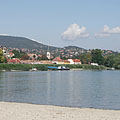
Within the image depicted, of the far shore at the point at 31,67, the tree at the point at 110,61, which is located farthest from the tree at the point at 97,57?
the far shore at the point at 31,67

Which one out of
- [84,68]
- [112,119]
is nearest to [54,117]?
[112,119]

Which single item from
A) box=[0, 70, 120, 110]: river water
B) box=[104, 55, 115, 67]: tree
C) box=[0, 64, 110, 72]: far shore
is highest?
box=[104, 55, 115, 67]: tree

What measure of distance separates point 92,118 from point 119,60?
171 m

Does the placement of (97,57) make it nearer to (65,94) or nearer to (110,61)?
(110,61)

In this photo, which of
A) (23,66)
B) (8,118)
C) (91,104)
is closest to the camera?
(8,118)

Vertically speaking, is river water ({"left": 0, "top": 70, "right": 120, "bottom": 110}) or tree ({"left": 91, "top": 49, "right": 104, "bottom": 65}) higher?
tree ({"left": 91, "top": 49, "right": 104, "bottom": 65})

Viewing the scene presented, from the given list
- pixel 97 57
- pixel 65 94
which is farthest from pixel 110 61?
pixel 65 94

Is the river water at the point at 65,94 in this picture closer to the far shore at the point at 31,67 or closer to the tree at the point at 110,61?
the far shore at the point at 31,67

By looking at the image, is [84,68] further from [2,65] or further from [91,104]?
[91,104]

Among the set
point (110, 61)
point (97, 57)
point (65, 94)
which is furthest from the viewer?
point (97, 57)

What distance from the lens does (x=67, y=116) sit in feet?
60.4

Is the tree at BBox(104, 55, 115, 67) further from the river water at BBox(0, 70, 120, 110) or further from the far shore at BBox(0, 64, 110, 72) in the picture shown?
the river water at BBox(0, 70, 120, 110)

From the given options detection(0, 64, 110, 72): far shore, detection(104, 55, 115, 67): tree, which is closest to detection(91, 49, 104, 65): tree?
detection(104, 55, 115, 67): tree

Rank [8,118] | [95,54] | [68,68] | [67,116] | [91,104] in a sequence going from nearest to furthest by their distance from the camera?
[8,118]
[67,116]
[91,104]
[68,68]
[95,54]
